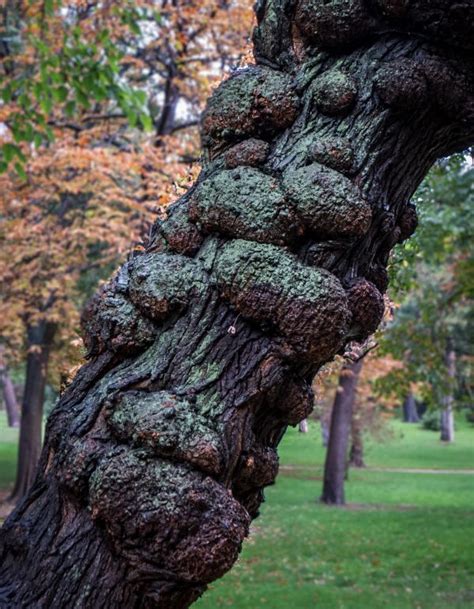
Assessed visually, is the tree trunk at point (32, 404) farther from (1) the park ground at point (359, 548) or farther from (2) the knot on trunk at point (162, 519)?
(2) the knot on trunk at point (162, 519)

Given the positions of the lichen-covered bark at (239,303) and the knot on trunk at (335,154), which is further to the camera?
the knot on trunk at (335,154)

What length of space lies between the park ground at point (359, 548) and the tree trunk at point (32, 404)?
3.96 metres

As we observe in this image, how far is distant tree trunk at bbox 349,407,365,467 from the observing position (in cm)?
2544

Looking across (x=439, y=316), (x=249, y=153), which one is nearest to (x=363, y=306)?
(x=249, y=153)

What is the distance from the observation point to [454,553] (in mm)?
11508

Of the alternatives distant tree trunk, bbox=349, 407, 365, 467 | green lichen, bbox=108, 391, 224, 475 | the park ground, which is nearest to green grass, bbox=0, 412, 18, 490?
the park ground

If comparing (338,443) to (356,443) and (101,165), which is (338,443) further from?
(356,443)

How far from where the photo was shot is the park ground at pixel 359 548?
831cm

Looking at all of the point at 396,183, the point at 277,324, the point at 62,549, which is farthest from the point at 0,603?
the point at 396,183

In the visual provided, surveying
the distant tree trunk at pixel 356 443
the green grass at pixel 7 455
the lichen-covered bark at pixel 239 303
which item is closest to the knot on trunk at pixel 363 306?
the lichen-covered bark at pixel 239 303

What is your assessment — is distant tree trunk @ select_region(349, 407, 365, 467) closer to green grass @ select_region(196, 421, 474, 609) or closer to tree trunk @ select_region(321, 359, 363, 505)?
green grass @ select_region(196, 421, 474, 609)

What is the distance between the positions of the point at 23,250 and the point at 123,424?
43.0 ft

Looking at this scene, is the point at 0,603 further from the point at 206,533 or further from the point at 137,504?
the point at 206,533

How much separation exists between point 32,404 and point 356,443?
15.3 m
